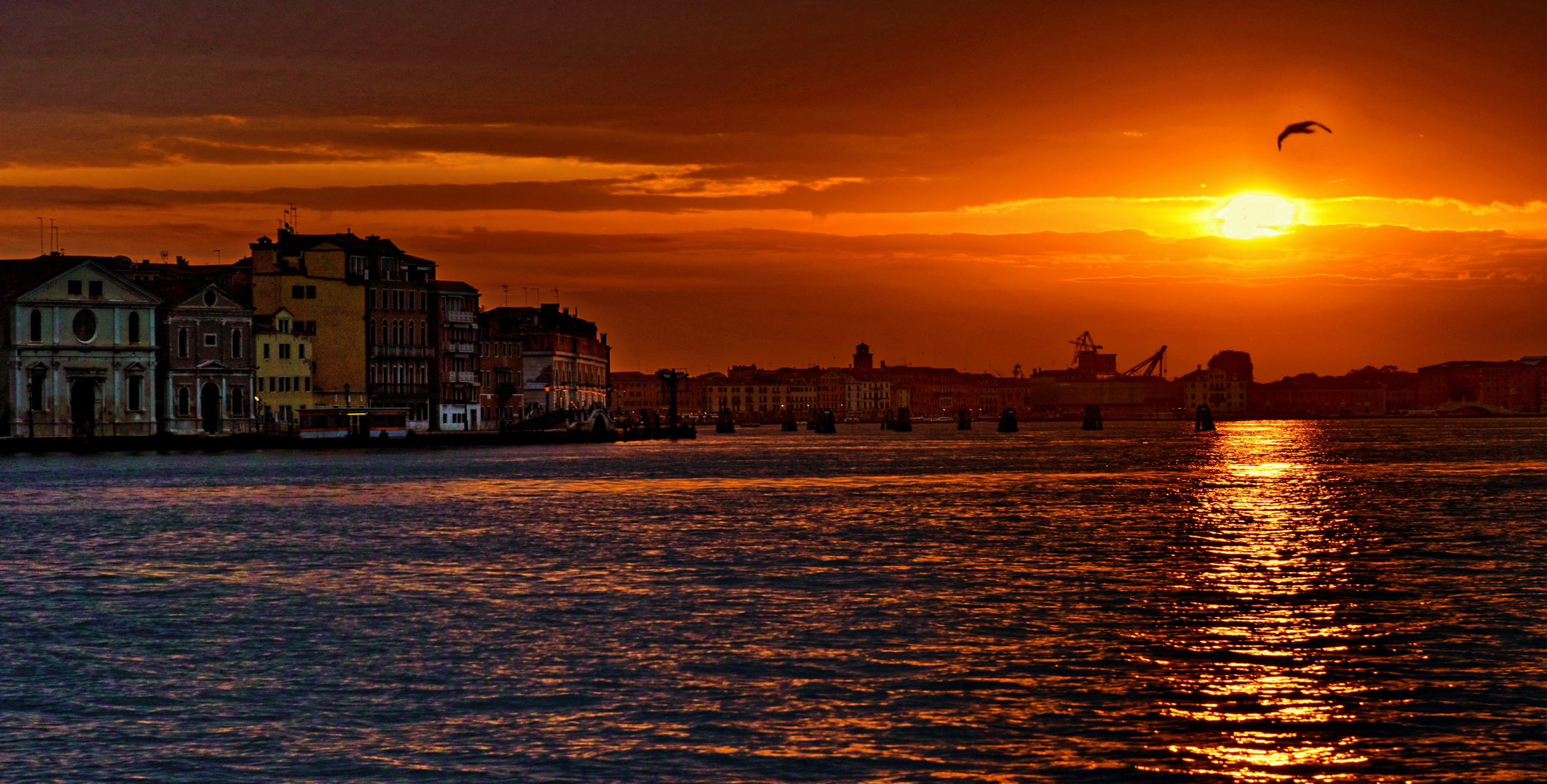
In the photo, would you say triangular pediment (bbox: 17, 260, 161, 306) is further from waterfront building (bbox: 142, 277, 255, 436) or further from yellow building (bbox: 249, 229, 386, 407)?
yellow building (bbox: 249, 229, 386, 407)

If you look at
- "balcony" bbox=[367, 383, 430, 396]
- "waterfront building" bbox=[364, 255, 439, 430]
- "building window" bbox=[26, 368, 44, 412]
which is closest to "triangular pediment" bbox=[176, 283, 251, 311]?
"building window" bbox=[26, 368, 44, 412]

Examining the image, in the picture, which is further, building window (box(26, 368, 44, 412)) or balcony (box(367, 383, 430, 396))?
balcony (box(367, 383, 430, 396))

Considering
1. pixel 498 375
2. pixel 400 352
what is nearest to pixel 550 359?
pixel 498 375

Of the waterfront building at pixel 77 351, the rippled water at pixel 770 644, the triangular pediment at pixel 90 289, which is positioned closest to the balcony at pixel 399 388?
the waterfront building at pixel 77 351

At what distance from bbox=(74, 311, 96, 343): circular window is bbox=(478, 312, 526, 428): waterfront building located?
40.9 m

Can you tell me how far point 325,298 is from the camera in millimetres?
121500

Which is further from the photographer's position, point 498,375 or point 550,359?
point 550,359

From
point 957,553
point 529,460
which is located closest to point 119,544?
point 957,553

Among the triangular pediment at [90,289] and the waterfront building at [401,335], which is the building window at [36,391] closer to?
the triangular pediment at [90,289]

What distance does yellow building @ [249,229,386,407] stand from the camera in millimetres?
119875

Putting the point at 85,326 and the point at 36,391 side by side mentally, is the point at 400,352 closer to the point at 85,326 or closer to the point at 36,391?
the point at 85,326

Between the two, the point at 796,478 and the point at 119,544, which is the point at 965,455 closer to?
the point at 796,478

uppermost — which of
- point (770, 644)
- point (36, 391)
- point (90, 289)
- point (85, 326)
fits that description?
point (90, 289)

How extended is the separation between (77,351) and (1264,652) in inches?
3728
